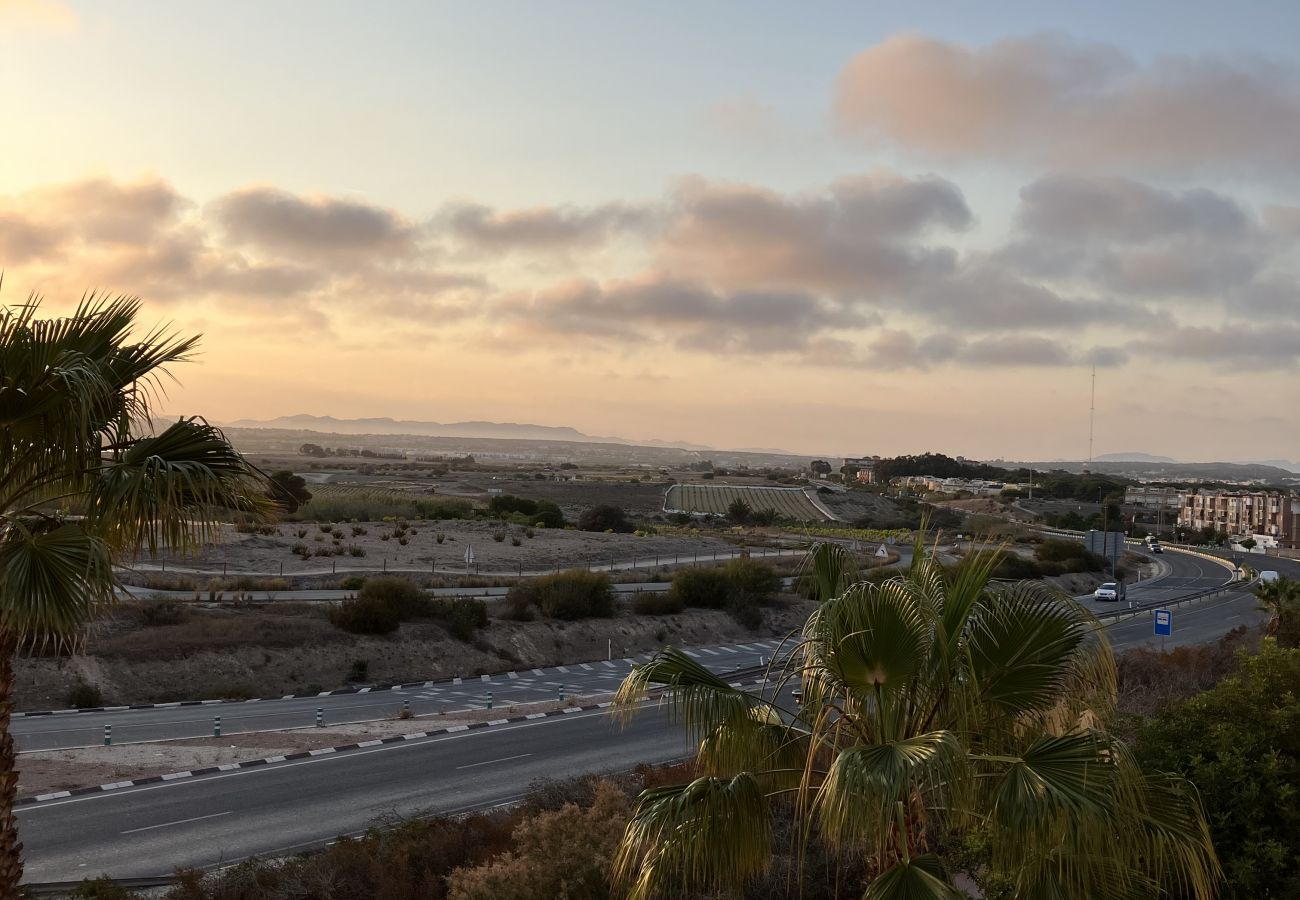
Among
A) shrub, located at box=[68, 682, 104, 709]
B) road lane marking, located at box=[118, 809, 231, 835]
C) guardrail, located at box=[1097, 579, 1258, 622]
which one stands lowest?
shrub, located at box=[68, 682, 104, 709]

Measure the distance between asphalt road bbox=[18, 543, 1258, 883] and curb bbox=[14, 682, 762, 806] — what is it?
0.71 ft

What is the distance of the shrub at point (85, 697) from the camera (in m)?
28.9

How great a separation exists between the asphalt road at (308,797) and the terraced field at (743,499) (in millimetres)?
97870

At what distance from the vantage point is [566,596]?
4397cm

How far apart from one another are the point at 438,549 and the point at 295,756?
44.8 m

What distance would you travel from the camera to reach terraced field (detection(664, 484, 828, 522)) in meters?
131

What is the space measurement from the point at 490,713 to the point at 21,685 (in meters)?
14.0

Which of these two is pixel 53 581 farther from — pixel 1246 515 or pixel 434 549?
pixel 1246 515

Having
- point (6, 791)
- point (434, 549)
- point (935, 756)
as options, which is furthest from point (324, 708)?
point (434, 549)

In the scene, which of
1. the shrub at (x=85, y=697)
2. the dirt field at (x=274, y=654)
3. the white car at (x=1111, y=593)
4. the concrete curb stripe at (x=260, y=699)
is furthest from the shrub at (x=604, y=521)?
the shrub at (x=85, y=697)

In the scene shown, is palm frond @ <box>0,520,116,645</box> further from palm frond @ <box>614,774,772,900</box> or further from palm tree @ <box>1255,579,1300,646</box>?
palm tree @ <box>1255,579,1300,646</box>

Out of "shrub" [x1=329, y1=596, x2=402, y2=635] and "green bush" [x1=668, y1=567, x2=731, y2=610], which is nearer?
"shrub" [x1=329, y1=596, x2=402, y2=635]

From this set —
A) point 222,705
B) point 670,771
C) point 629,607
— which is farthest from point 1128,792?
point 629,607

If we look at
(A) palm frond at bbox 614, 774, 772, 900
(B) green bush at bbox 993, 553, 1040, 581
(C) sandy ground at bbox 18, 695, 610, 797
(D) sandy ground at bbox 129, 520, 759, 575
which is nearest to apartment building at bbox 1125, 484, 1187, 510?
(B) green bush at bbox 993, 553, 1040, 581
